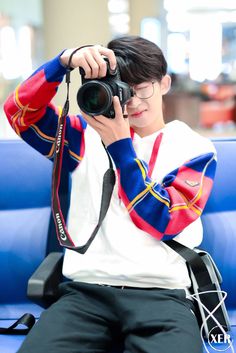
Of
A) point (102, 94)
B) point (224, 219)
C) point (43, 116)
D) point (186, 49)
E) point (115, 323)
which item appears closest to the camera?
point (102, 94)

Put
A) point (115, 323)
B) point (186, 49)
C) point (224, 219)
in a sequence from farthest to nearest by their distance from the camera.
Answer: point (186, 49) < point (224, 219) < point (115, 323)

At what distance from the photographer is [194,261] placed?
1.29m

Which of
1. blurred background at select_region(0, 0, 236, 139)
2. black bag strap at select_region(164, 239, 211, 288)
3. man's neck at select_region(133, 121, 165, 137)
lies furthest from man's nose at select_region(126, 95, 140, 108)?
blurred background at select_region(0, 0, 236, 139)

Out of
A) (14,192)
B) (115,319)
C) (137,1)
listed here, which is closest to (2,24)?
(137,1)

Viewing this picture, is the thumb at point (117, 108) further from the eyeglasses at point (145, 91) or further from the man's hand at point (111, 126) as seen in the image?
the eyeglasses at point (145, 91)

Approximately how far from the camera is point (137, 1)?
6.82m

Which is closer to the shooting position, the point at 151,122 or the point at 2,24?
the point at 151,122

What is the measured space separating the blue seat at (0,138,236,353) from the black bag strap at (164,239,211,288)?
0.26 m

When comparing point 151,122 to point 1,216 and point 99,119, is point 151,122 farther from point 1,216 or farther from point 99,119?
point 1,216

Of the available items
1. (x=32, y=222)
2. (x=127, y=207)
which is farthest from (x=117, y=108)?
(x=32, y=222)

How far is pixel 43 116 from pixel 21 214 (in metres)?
0.47

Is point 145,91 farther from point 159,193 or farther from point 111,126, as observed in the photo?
point 159,193

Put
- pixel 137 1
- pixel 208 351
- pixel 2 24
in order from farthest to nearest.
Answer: pixel 137 1, pixel 2 24, pixel 208 351

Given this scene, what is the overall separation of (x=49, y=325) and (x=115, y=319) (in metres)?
0.18
